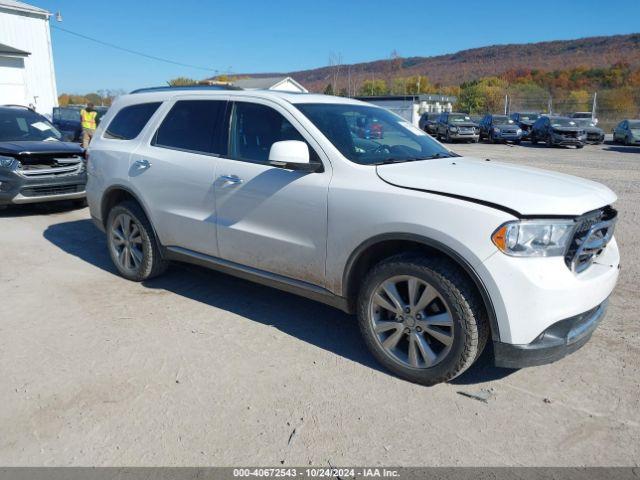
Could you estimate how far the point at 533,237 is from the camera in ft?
9.64

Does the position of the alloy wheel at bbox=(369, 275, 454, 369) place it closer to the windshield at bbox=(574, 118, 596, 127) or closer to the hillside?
the windshield at bbox=(574, 118, 596, 127)

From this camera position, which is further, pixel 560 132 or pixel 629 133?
pixel 629 133

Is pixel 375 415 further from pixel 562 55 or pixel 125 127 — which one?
pixel 562 55

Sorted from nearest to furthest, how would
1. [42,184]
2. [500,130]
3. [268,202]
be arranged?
[268,202] < [42,184] < [500,130]

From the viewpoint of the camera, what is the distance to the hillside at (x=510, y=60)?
11181 cm

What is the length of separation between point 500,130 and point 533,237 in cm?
2771

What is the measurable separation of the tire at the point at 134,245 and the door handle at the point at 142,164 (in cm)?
40

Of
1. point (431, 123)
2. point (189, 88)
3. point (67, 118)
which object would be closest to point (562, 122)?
point (431, 123)

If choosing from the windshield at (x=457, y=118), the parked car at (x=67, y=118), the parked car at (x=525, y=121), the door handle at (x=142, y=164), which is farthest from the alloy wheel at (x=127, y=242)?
the parked car at (x=525, y=121)

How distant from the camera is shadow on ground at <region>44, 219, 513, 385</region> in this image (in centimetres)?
377

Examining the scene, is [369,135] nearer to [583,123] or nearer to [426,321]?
[426,321]

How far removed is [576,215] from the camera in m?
3.01

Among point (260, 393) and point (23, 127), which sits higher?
point (23, 127)

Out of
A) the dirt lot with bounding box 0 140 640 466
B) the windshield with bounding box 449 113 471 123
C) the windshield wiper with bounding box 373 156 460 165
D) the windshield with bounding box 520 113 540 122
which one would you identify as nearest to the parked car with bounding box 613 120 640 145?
the windshield with bounding box 520 113 540 122
